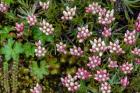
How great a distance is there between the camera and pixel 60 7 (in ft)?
12.3

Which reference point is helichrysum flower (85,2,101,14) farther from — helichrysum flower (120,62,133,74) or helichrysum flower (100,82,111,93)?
helichrysum flower (100,82,111,93)

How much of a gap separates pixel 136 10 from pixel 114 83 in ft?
2.74

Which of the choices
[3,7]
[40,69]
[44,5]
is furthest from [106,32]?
[3,7]

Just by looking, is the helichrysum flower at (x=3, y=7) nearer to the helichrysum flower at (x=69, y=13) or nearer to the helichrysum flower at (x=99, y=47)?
the helichrysum flower at (x=69, y=13)

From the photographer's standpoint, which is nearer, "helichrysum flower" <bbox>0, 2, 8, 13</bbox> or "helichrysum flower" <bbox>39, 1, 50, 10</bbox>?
"helichrysum flower" <bbox>39, 1, 50, 10</bbox>

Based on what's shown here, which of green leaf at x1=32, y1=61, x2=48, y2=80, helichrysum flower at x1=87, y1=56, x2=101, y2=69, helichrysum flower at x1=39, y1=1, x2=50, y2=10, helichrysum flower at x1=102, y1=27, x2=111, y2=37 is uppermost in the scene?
helichrysum flower at x1=39, y1=1, x2=50, y2=10

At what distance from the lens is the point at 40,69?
11.9 feet

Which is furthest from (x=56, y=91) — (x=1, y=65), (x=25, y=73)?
(x=1, y=65)

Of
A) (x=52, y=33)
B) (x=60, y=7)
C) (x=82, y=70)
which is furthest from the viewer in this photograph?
(x=60, y=7)

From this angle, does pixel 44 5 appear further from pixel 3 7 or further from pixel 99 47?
pixel 99 47

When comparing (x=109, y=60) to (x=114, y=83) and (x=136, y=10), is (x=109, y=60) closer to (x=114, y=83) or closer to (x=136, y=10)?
(x=114, y=83)

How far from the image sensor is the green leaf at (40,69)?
363cm

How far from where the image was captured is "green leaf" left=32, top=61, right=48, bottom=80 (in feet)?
11.9

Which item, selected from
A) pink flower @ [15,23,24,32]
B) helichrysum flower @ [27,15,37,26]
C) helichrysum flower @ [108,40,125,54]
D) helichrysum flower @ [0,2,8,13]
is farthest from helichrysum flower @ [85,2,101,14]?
helichrysum flower @ [0,2,8,13]
